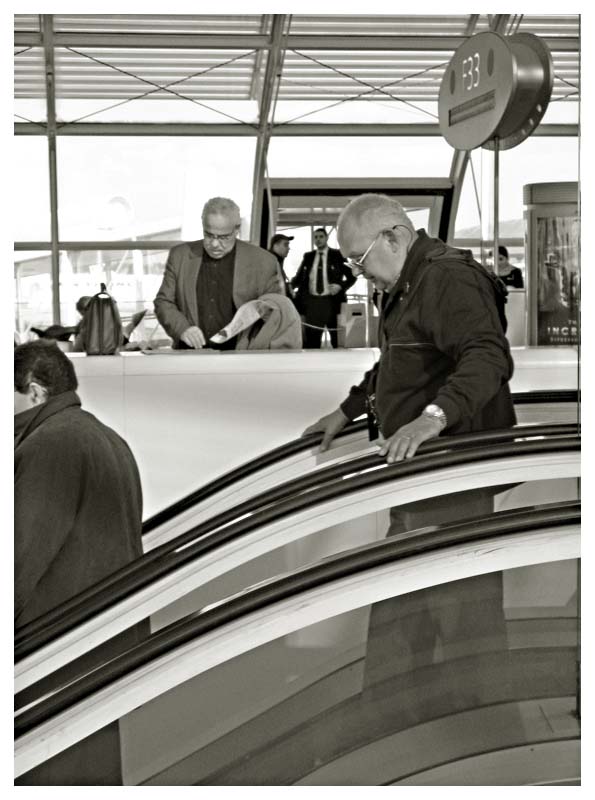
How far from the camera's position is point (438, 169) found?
10.2 feet

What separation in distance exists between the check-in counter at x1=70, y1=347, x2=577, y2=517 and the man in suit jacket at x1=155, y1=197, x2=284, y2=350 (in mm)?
122

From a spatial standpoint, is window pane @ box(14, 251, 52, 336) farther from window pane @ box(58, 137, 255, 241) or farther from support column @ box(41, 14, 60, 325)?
window pane @ box(58, 137, 255, 241)

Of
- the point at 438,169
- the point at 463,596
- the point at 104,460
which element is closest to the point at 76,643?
the point at 104,460

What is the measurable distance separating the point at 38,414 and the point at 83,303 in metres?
0.69

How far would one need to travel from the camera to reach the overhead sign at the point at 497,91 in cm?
223

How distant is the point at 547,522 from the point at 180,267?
1.56m

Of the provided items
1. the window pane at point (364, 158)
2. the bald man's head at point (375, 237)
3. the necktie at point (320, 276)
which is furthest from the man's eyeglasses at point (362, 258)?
the necktie at point (320, 276)

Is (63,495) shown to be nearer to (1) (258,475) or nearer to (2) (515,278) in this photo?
(1) (258,475)

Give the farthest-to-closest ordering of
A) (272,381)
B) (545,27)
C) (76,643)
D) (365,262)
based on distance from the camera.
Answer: (272,381) → (76,643) → (545,27) → (365,262)

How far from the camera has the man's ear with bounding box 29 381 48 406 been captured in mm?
A: 2367

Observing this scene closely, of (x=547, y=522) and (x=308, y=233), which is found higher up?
(x=308, y=233)

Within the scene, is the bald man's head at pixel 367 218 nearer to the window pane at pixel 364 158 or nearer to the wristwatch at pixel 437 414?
the wristwatch at pixel 437 414

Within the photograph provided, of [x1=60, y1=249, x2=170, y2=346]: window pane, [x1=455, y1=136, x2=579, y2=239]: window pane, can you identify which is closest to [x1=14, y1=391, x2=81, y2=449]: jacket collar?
[x1=60, y1=249, x2=170, y2=346]: window pane
